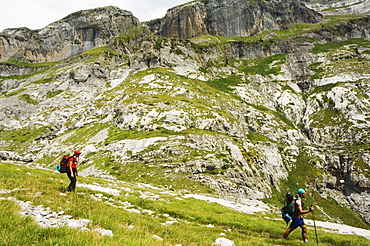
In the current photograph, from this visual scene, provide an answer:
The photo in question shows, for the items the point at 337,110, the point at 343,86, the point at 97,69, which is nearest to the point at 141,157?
the point at 337,110

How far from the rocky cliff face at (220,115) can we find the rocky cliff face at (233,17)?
37.1m

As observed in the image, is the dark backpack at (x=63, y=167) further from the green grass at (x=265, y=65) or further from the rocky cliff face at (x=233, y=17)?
the rocky cliff face at (x=233, y=17)

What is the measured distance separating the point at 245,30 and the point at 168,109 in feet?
455

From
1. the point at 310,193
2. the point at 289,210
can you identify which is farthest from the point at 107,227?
the point at 310,193

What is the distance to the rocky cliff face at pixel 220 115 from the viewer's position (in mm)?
45688

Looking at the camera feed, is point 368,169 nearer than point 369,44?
Yes

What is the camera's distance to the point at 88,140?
193 feet

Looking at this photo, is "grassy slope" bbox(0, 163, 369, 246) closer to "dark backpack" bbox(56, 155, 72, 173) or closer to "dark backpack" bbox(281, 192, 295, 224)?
"dark backpack" bbox(281, 192, 295, 224)

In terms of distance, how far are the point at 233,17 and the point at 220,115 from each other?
141m

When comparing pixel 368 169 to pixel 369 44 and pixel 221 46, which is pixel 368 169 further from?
pixel 221 46

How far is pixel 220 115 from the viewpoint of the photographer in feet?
216

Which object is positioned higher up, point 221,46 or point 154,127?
point 221,46

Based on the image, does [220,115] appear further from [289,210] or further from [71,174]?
[71,174]

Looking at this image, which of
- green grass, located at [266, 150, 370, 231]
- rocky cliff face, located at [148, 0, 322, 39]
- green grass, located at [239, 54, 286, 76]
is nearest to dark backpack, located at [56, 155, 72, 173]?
green grass, located at [266, 150, 370, 231]
